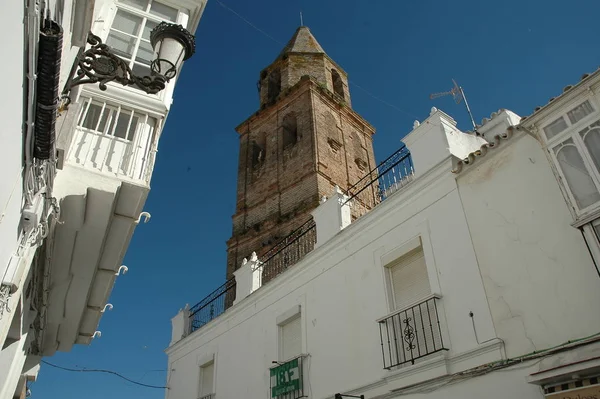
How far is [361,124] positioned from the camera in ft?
80.0

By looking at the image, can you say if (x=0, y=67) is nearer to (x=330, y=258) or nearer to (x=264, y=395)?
(x=330, y=258)

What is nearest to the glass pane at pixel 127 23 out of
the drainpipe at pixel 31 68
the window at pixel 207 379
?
the drainpipe at pixel 31 68

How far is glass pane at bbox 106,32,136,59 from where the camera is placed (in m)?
6.34

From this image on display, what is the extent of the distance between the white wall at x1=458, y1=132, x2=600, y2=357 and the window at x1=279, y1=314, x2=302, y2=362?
389cm

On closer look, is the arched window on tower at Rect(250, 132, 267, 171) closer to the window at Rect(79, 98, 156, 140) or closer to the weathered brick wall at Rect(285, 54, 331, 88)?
the weathered brick wall at Rect(285, 54, 331, 88)

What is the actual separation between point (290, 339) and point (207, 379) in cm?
302

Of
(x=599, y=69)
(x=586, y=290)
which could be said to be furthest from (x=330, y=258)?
(x=599, y=69)

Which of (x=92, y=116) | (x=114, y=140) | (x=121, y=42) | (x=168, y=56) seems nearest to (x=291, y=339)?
(x=114, y=140)

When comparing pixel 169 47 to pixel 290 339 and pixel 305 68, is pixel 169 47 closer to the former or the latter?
pixel 290 339

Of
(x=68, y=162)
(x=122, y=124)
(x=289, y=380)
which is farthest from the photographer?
(x=289, y=380)

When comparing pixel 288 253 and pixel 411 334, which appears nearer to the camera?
pixel 411 334

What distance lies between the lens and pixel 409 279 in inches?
280

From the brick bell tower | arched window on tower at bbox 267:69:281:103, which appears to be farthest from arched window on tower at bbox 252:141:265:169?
arched window on tower at bbox 267:69:281:103

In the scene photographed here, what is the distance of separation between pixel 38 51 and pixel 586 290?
208 inches
